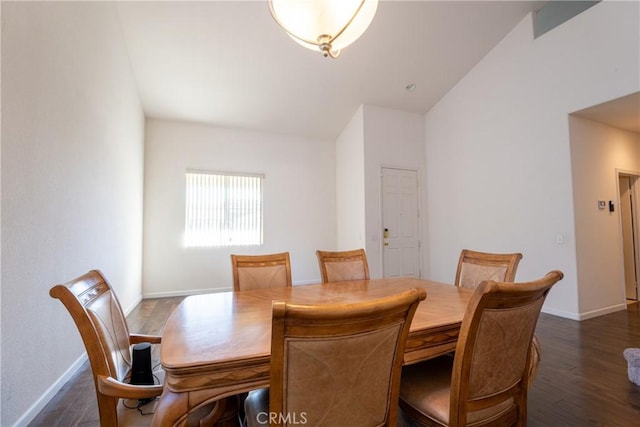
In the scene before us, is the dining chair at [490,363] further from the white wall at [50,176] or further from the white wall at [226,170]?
the white wall at [226,170]

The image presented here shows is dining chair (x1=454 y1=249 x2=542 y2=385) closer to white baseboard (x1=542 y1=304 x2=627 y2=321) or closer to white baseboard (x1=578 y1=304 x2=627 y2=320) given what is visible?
white baseboard (x1=542 y1=304 x2=627 y2=321)

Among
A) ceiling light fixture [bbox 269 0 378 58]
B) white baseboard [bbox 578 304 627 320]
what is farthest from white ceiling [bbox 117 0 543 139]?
white baseboard [bbox 578 304 627 320]

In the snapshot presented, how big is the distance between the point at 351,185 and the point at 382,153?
0.83 meters

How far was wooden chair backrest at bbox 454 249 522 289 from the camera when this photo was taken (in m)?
1.76

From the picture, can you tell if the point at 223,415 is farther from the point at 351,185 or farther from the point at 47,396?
the point at 351,185

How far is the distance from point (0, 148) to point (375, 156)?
4422 mm

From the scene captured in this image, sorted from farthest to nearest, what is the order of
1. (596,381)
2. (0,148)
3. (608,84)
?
(608,84)
(596,381)
(0,148)

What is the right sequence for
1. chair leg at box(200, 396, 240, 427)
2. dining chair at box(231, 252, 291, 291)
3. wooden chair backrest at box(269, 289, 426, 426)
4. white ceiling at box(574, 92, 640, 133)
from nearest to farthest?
wooden chair backrest at box(269, 289, 426, 426), chair leg at box(200, 396, 240, 427), dining chair at box(231, 252, 291, 291), white ceiling at box(574, 92, 640, 133)

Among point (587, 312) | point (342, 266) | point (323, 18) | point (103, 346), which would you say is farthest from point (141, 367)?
point (587, 312)

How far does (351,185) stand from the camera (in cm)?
532

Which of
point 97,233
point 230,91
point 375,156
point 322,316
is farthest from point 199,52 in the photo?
point 322,316

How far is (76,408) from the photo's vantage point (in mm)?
1785

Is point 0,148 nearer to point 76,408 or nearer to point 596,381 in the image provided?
point 76,408

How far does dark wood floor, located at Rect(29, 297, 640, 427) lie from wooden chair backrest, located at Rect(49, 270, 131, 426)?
3.25 feet
